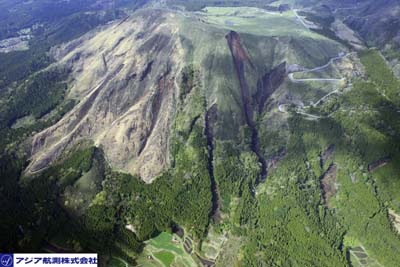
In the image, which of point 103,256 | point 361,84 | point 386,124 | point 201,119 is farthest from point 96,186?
point 361,84

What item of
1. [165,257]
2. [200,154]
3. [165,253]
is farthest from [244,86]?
[165,257]

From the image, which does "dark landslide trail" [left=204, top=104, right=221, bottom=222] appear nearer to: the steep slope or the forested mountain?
the forested mountain

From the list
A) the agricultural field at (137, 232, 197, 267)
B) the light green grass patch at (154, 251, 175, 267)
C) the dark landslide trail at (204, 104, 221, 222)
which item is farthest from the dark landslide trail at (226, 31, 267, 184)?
the light green grass patch at (154, 251, 175, 267)

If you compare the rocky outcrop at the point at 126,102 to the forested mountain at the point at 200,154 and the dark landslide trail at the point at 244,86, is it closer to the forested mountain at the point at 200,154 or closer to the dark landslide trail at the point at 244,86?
the forested mountain at the point at 200,154

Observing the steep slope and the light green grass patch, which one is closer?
the light green grass patch

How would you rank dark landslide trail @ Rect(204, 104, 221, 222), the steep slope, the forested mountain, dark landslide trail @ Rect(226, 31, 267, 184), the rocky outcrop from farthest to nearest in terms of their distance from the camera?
dark landslide trail @ Rect(226, 31, 267, 184) → the steep slope → the rocky outcrop → dark landslide trail @ Rect(204, 104, 221, 222) → the forested mountain

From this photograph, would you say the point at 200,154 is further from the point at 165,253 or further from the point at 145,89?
the point at 145,89

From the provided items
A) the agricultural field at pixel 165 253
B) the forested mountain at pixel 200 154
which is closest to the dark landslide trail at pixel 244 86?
the forested mountain at pixel 200 154

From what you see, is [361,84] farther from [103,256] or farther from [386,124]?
[103,256]
